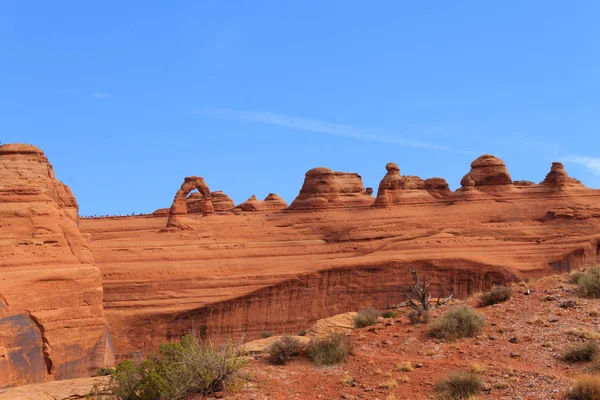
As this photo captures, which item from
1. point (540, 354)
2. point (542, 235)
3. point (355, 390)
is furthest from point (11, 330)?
point (542, 235)

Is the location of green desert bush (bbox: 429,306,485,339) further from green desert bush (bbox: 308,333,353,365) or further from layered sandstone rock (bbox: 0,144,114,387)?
layered sandstone rock (bbox: 0,144,114,387)

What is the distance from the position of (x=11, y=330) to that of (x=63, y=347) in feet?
6.14

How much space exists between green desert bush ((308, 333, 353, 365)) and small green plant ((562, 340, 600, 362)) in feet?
13.1

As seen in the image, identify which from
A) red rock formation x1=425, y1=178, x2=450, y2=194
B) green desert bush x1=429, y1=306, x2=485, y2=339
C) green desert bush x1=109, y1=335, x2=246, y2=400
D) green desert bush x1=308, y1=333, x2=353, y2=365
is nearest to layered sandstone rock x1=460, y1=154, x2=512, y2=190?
red rock formation x1=425, y1=178, x2=450, y2=194

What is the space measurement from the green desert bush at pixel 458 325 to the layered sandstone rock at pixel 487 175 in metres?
29.1

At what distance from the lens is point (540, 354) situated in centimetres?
1223

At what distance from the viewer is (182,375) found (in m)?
12.1

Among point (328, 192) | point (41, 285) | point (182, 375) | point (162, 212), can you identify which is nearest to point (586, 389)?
point (182, 375)

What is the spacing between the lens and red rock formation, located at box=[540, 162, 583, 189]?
40656 millimetres

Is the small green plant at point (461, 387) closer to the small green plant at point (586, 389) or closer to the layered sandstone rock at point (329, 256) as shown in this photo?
the small green plant at point (586, 389)

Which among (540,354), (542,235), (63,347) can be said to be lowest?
(63,347)

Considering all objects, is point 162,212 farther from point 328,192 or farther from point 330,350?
point 330,350

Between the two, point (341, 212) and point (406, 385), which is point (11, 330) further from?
point (341, 212)

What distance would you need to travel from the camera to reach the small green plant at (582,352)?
37.8 ft
